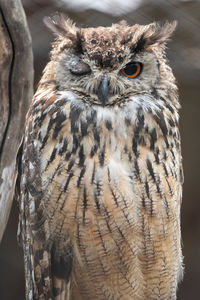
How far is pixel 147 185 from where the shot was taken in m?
2.11

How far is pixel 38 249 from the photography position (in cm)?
221

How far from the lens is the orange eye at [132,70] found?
7.02ft

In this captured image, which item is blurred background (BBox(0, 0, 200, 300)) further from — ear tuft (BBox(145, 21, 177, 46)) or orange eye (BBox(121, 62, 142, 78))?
orange eye (BBox(121, 62, 142, 78))

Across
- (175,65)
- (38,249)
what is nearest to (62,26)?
(38,249)

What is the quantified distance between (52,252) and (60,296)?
7.0 inches

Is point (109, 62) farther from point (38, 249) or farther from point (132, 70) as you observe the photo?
point (38, 249)

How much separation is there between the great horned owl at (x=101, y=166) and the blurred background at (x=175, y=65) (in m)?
0.96

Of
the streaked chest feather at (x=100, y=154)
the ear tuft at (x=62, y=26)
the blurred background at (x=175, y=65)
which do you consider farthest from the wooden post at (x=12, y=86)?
the blurred background at (x=175, y=65)

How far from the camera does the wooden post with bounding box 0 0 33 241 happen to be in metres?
2.30

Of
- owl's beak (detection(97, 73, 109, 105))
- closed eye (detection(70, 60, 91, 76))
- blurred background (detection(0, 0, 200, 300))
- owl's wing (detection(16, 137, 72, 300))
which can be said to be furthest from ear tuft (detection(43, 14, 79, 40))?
blurred background (detection(0, 0, 200, 300))

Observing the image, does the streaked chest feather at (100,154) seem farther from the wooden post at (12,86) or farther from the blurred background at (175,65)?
the blurred background at (175,65)

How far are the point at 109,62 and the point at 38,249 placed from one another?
2.50 ft

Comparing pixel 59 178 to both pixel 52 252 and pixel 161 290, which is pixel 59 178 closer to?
pixel 52 252

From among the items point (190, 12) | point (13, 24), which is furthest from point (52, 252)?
point (190, 12)
